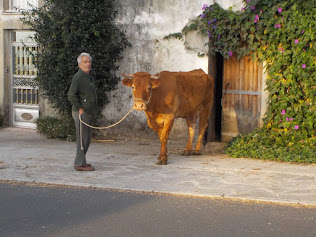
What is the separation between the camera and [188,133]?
1292cm

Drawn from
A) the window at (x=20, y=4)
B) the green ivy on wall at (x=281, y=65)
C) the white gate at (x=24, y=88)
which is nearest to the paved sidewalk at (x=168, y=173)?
the green ivy on wall at (x=281, y=65)

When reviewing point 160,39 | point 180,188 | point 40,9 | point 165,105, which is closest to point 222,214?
point 180,188

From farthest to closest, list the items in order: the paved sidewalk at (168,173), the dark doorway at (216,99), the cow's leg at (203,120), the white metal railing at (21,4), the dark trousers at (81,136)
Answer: the white metal railing at (21,4) → the dark doorway at (216,99) → the cow's leg at (203,120) → the dark trousers at (81,136) → the paved sidewalk at (168,173)

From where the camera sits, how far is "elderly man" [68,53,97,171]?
9703 mm

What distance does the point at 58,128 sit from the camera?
1355cm

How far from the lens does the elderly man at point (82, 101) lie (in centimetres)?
970

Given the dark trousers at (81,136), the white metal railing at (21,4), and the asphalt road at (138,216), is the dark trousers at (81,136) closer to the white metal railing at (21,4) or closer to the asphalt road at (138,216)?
the asphalt road at (138,216)

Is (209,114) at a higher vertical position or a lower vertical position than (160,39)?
lower

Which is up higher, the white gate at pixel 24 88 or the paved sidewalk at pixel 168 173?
the white gate at pixel 24 88

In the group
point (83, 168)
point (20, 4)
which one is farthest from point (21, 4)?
point (83, 168)

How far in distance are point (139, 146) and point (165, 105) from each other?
2330 mm

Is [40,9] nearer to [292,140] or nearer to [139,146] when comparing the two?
[139,146]

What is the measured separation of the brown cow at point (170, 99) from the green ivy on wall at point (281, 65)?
93cm

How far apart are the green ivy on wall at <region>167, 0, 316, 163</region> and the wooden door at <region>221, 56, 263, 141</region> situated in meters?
0.46
